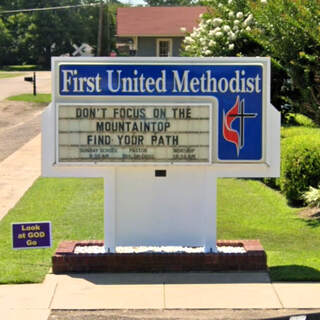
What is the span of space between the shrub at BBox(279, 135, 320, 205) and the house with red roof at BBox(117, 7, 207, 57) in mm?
28698

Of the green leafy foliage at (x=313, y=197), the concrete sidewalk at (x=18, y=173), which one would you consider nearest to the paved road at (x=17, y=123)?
the concrete sidewalk at (x=18, y=173)

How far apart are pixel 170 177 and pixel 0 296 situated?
113 inches

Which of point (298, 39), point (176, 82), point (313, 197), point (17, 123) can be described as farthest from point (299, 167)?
point (17, 123)

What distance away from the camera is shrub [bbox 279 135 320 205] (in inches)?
623

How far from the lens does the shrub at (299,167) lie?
51.9ft

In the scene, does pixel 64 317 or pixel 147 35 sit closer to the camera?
pixel 64 317

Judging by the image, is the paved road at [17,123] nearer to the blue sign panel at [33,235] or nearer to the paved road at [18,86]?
the paved road at [18,86]

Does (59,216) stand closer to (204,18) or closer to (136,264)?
(136,264)

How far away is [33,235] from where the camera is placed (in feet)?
35.0

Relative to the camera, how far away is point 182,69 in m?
10.8

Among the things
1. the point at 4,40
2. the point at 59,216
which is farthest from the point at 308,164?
the point at 4,40

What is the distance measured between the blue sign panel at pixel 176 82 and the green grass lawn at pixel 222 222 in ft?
7.62

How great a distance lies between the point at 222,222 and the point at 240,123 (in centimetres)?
436

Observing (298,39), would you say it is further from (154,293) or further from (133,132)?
(154,293)
